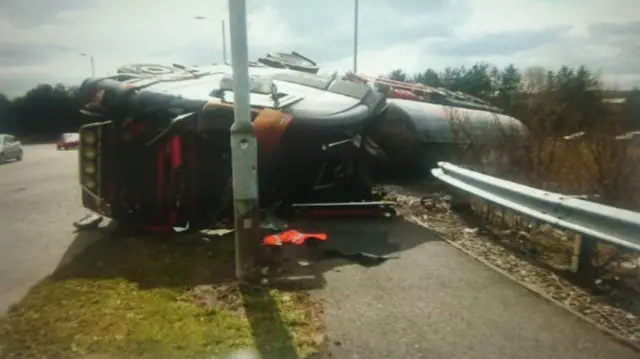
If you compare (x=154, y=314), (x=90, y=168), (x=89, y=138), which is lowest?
(x=154, y=314)

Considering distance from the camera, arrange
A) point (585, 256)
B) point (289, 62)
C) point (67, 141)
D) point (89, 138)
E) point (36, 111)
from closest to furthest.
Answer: point (36, 111) → point (67, 141) → point (585, 256) → point (89, 138) → point (289, 62)

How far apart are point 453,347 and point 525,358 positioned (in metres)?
0.34

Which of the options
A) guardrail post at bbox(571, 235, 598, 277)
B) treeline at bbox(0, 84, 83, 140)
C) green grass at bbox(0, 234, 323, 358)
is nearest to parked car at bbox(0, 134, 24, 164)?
treeline at bbox(0, 84, 83, 140)

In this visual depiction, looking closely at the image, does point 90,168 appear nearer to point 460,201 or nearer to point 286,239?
point 286,239

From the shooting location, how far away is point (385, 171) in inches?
309

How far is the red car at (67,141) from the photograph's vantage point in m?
3.72

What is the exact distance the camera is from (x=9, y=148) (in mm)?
3127

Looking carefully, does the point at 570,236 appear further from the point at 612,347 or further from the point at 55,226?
the point at 55,226

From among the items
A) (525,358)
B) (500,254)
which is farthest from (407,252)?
(525,358)

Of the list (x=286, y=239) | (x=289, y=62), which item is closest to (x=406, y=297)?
(x=286, y=239)

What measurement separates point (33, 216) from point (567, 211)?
13.8 ft

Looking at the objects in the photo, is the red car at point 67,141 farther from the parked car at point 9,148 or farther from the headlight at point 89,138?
the headlight at point 89,138

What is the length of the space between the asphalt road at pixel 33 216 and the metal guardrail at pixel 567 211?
3561 mm

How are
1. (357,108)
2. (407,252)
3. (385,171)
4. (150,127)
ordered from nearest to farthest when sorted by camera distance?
(407,252) < (150,127) < (357,108) < (385,171)
